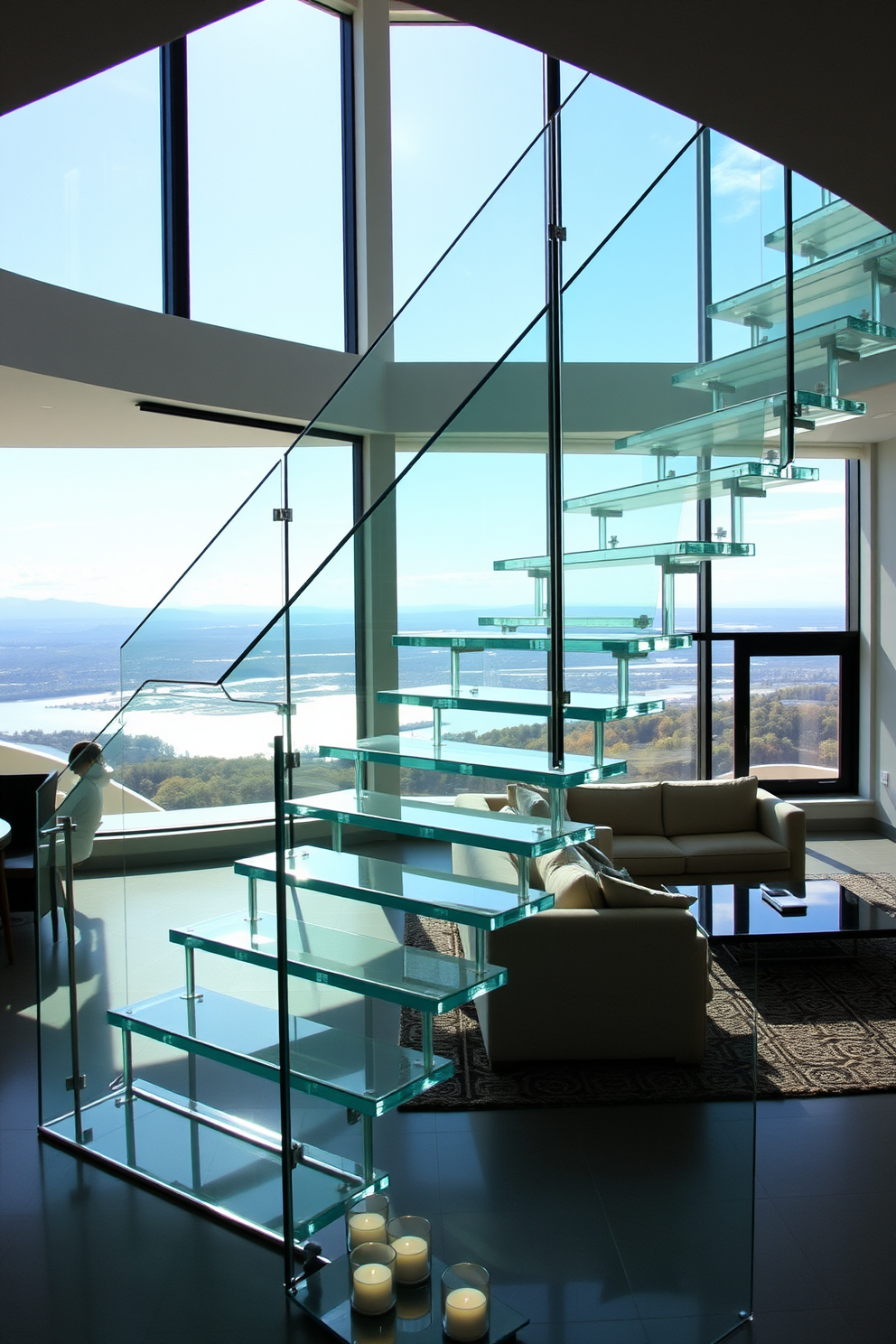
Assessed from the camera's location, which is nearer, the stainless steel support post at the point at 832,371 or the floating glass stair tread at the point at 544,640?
the floating glass stair tread at the point at 544,640

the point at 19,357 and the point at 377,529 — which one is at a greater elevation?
the point at 19,357

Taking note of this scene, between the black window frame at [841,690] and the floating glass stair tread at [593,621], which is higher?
the floating glass stair tread at [593,621]

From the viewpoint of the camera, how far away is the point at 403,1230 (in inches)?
99.9

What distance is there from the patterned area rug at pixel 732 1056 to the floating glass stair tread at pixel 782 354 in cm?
201

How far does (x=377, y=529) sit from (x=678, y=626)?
4.98m

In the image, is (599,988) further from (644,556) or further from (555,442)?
(555,442)

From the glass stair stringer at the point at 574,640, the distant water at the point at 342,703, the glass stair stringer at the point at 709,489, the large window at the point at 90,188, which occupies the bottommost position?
the distant water at the point at 342,703

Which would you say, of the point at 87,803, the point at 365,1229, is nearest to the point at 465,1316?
the point at 365,1229

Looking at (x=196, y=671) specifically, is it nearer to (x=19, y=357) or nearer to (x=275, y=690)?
(x=275, y=690)

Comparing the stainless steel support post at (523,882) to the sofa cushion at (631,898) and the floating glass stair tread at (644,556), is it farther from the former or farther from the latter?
the sofa cushion at (631,898)

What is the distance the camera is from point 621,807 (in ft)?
21.0

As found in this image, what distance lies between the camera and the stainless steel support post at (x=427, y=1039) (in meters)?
2.64

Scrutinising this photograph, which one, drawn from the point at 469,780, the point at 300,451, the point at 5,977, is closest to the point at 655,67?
the point at 300,451

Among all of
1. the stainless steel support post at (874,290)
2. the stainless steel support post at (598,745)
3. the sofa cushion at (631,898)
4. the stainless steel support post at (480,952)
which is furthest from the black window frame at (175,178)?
the stainless steel support post at (480,952)
